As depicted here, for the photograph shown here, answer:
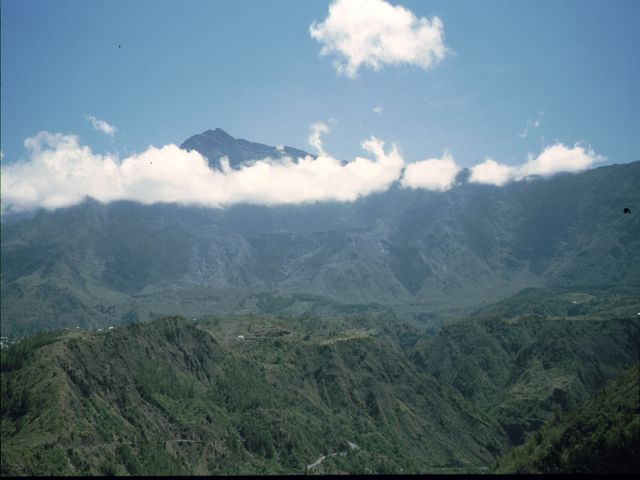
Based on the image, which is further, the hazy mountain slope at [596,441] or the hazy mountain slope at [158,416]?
the hazy mountain slope at [596,441]

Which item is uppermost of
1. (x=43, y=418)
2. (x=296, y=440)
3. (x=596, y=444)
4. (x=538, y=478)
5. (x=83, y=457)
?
(x=538, y=478)

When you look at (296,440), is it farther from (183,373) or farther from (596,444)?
(596,444)

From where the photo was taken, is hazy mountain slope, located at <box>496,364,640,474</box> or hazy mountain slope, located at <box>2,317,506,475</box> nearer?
hazy mountain slope, located at <box>2,317,506,475</box>

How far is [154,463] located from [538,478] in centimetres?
9418

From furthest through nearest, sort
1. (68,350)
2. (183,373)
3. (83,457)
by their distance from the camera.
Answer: (183,373)
(68,350)
(83,457)

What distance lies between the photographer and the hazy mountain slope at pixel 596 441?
366 ft

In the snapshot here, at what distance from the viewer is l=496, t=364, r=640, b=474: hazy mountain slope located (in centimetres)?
11162

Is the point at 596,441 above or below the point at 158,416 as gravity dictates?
below

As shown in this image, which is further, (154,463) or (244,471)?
(244,471)

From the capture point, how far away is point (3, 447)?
97000 mm

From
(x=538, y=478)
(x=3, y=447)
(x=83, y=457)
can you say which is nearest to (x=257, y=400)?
(x=83, y=457)

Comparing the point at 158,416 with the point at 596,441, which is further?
the point at 158,416

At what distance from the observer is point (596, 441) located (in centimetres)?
12100

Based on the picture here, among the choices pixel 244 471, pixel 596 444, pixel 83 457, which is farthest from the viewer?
pixel 244 471
